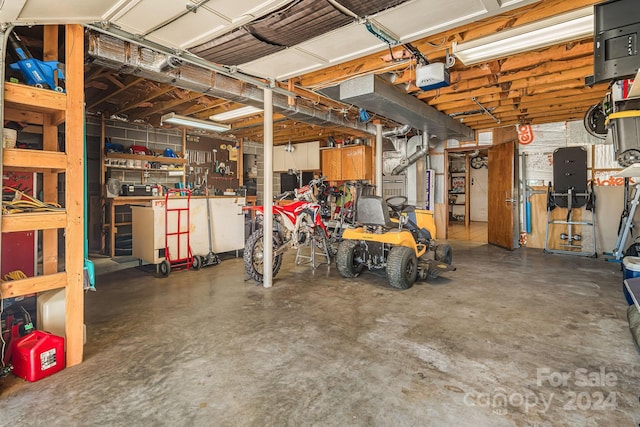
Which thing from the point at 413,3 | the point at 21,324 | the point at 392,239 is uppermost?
the point at 413,3

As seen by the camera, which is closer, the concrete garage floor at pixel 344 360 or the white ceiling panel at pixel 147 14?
the concrete garage floor at pixel 344 360

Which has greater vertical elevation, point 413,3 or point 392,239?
point 413,3

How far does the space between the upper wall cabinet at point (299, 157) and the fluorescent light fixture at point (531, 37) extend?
5803 millimetres

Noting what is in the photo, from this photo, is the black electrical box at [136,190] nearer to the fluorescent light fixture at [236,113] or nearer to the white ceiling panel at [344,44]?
the fluorescent light fixture at [236,113]

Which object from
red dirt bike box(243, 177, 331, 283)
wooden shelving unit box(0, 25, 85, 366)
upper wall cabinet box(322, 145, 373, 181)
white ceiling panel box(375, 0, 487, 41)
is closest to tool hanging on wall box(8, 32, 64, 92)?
wooden shelving unit box(0, 25, 85, 366)

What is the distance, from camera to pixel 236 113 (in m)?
5.65

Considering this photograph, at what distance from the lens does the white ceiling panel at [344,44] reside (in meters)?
2.58

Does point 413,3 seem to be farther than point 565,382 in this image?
Yes

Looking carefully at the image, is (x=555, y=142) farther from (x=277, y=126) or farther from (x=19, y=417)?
(x=19, y=417)

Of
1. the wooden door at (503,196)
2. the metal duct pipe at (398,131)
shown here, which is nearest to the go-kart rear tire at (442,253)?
the wooden door at (503,196)

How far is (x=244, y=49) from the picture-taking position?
2.82 metres

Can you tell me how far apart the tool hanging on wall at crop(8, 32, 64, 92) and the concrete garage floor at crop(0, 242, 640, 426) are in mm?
1847

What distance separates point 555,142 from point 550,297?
450 cm

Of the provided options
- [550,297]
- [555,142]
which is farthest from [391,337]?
[555,142]
